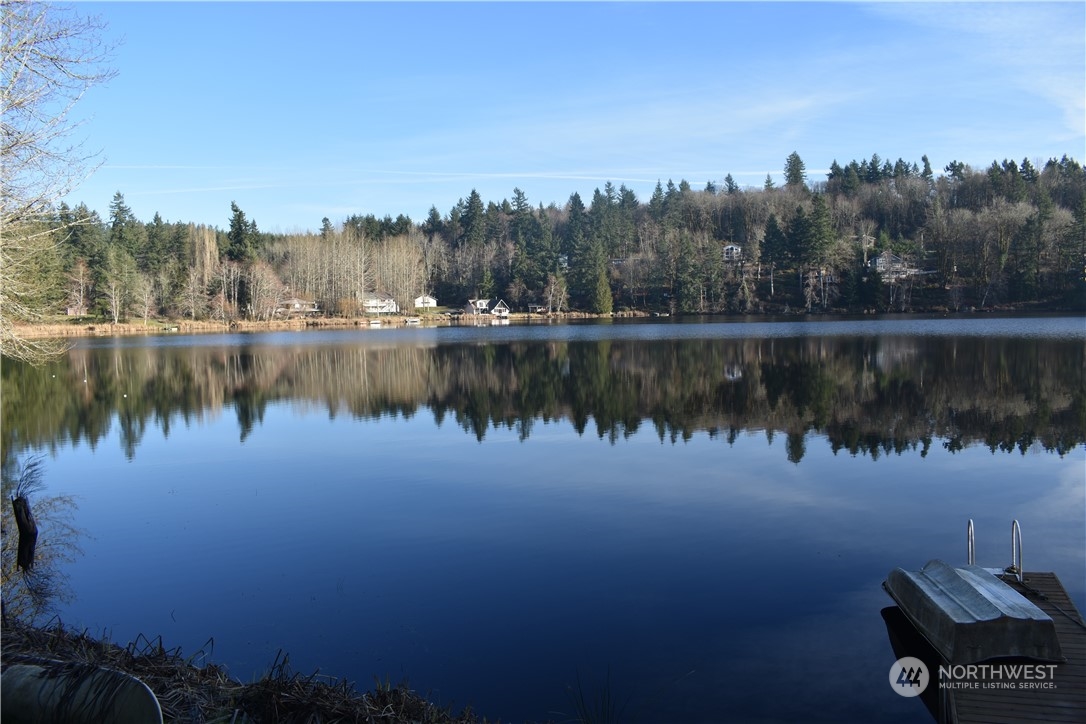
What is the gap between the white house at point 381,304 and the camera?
4262 inches

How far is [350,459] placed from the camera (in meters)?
18.9

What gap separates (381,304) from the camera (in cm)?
10888

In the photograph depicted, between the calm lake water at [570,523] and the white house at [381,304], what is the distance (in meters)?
77.8

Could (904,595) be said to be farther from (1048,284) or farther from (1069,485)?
(1048,284)

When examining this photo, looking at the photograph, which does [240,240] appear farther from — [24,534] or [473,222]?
[24,534]

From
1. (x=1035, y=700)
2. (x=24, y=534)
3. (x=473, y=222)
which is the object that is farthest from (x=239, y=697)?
(x=473, y=222)

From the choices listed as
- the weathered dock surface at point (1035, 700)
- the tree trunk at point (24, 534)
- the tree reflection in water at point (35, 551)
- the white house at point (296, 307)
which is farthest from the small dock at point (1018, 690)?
the white house at point (296, 307)

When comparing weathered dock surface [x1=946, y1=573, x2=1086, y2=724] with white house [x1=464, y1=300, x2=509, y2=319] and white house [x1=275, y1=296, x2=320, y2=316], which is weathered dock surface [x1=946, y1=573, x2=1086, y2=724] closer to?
white house [x1=464, y1=300, x2=509, y2=319]

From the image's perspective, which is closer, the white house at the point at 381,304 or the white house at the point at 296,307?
the white house at the point at 296,307

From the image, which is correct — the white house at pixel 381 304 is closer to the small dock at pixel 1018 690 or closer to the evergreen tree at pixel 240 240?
the evergreen tree at pixel 240 240

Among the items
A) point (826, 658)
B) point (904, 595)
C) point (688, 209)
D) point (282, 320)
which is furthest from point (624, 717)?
point (688, 209)

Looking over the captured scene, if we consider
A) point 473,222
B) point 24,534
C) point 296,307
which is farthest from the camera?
point 473,222

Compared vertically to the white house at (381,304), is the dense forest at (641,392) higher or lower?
lower

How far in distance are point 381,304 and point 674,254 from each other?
41.5 meters
